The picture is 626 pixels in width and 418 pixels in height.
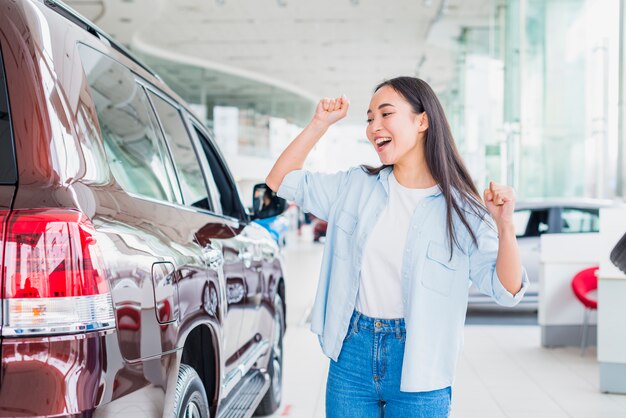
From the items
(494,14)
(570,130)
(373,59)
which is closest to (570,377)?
(570,130)

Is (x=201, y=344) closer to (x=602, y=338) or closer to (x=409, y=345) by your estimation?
(x=409, y=345)

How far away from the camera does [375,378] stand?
1932mm

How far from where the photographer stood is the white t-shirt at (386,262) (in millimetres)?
1948

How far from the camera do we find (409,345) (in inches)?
73.3

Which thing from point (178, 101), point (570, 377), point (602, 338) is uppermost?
point (178, 101)

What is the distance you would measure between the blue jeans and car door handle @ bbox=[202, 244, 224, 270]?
616 millimetres

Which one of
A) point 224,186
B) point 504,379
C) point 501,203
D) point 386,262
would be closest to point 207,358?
point 386,262

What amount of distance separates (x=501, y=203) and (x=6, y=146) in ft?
3.75

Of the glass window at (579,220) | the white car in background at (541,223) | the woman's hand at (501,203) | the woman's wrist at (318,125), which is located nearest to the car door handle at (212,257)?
the woman's wrist at (318,125)

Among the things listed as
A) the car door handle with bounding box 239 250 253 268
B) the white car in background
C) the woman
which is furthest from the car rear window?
the white car in background

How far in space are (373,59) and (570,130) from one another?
11.4 m

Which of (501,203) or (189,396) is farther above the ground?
(501,203)

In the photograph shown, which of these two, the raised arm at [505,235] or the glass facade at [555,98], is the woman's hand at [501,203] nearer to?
the raised arm at [505,235]

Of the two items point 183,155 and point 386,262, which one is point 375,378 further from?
point 183,155
